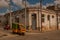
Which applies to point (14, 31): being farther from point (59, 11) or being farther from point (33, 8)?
point (59, 11)

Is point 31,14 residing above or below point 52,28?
above

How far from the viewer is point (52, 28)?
176 ft

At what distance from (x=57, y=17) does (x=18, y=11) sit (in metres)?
11.0

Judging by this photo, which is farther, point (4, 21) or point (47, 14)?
point (4, 21)

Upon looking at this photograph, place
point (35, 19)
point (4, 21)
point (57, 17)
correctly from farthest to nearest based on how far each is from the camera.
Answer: point (4, 21) < point (57, 17) < point (35, 19)

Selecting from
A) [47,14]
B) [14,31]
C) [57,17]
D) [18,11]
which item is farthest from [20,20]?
[14,31]

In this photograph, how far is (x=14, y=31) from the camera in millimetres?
34500

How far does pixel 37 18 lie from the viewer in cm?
4862

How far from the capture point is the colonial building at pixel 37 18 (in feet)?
160

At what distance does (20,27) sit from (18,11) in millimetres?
19695

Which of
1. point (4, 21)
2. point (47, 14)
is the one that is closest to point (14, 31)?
point (47, 14)

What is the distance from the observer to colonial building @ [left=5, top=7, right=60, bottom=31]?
48.6 meters

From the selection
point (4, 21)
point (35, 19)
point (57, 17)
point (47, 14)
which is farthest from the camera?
point (4, 21)

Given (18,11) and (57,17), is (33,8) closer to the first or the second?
(18,11)
